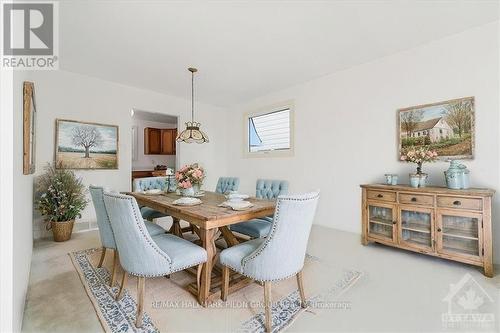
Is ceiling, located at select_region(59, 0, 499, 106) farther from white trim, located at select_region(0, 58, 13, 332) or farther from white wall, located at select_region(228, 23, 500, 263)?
white trim, located at select_region(0, 58, 13, 332)

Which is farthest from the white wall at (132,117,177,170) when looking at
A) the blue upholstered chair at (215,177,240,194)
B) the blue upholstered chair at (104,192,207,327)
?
the blue upholstered chair at (104,192,207,327)

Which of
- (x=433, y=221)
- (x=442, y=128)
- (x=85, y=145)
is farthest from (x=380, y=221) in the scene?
(x=85, y=145)

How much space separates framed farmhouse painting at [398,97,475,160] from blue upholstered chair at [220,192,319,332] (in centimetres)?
227

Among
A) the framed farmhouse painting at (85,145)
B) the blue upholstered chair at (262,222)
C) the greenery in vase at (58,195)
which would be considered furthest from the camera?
the framed farmhouse painting at (85,145)

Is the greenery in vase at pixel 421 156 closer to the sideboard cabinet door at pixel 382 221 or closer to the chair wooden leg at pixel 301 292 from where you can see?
the sideboard cabinet door at pixel 382 221

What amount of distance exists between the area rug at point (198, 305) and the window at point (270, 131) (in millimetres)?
2886

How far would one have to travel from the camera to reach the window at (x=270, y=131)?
4.77m

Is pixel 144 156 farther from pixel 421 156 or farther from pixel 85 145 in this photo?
pixel 421 156

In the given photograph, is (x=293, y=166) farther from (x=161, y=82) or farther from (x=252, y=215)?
(x=161, y=82)

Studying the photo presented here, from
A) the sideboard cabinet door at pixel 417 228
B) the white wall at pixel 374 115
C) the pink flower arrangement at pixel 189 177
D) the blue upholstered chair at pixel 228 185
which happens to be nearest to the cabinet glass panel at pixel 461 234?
the sideboard cabinet door at pixel 417 228

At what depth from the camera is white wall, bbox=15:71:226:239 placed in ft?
11.9

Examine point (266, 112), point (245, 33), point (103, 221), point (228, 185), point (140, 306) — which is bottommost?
point (140, 306)

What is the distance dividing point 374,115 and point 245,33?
2224 mm

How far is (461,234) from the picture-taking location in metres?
2.48
